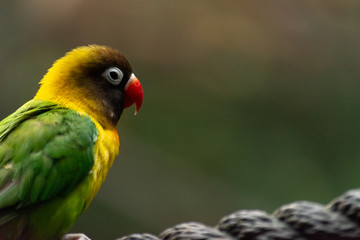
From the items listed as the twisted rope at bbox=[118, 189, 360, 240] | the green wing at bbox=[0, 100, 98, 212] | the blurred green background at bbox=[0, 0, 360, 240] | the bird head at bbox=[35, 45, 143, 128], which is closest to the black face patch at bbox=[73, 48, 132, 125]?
the bird head at bbox=[35, 45, 143, 128]

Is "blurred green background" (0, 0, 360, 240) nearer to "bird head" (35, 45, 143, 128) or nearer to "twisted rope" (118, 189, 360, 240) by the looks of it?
"bird head" (35, 45, 143, 128)

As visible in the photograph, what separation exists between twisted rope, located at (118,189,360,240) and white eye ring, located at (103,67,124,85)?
111 centimetres

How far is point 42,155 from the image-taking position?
8.03 feet

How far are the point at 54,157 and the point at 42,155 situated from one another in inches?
2.0

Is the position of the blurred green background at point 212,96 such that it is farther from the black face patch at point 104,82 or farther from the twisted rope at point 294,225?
the twisted rope at point 294,225

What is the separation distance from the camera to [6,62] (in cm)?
658

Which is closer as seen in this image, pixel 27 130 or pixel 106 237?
pixel 27 130

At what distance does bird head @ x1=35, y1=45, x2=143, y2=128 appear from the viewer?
283 centimetres

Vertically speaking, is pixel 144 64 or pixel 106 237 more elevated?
pixel 144 64

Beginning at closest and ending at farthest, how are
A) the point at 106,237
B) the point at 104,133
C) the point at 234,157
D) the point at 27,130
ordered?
the point at 27,130, the point at 104,133, the point at 106,237, the point at 234,157

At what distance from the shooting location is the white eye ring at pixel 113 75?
2971 mm

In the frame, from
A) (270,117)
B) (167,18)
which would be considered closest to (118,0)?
(167,18)

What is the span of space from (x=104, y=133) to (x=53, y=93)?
1.11ft

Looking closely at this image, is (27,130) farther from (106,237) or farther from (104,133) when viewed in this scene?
(106,237)
